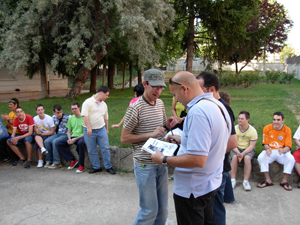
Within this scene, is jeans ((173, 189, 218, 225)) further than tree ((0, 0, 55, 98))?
No

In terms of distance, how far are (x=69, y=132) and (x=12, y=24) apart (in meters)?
9.90

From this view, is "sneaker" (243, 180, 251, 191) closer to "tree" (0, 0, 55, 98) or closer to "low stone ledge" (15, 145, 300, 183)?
"low stone ledge" (15, 145, 300, 183)

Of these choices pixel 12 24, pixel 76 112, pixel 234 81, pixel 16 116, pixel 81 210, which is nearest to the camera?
pixel 81 210

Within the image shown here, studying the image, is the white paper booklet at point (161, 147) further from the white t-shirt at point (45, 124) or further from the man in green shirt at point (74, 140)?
the white t-shirt at point (45, 124)

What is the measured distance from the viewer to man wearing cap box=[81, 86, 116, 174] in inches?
223

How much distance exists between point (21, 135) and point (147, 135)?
16.3 ft

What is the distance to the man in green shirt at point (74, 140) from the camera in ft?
19.6

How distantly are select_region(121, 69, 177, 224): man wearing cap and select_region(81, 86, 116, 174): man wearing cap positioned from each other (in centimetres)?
281

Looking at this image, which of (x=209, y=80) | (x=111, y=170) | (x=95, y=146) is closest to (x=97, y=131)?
(x=95, y=146)

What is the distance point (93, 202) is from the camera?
447 cm

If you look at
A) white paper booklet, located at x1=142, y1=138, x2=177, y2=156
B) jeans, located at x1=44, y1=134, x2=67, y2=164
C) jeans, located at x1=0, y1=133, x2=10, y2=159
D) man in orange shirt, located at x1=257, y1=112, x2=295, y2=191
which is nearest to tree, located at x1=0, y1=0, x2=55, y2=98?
jeans, located at x1=0, y1=133, x2=10, y2=159

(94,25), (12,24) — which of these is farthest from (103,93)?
(12,24)

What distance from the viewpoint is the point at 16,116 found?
697 cm

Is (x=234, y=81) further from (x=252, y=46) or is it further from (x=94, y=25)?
(x=94, y=25)
